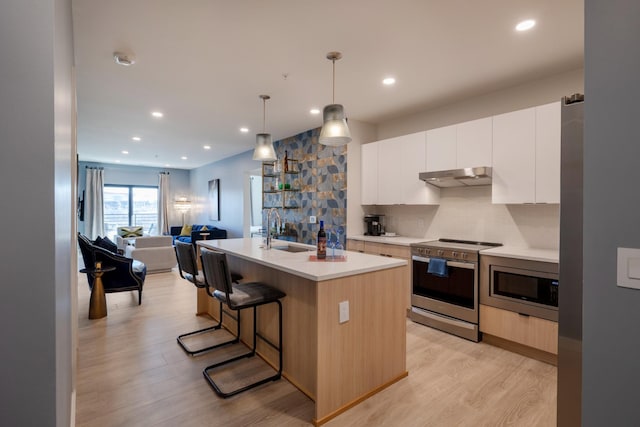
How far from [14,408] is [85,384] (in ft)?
6.94

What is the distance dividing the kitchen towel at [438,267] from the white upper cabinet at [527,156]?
850 millimetres

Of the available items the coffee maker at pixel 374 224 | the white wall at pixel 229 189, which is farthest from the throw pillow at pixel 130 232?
the coffee maker at pixel 374 224

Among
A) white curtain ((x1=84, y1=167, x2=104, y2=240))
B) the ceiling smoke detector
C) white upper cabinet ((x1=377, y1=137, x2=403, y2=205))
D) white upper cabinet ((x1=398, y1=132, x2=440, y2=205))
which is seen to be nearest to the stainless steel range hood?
white upper cabinet ((x1=398, y1=132, x2=440, y2=205))

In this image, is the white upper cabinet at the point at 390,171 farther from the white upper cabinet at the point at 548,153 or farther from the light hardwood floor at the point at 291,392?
the light hardwood floor at the point at 291,392

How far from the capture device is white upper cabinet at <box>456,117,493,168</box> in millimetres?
3312

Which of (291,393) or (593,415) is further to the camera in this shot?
(291,393)

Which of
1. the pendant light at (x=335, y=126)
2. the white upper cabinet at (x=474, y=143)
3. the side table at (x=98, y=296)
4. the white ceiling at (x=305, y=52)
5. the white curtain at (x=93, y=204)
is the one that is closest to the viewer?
the white ceiling at (x=305, y=52)

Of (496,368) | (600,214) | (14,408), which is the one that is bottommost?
(496,368)

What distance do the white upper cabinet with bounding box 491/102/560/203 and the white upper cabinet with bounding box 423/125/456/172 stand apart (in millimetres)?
472

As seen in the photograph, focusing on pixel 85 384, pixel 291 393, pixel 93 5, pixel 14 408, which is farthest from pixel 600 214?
pixel 85 384

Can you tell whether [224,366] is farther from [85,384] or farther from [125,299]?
[125,299]

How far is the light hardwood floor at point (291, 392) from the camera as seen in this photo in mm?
1971

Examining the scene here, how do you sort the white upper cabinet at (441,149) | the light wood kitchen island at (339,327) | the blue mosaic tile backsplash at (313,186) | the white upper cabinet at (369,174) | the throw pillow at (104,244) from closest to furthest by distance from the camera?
the light wood kitchen island at (339,327) < the white upper cabinet at (441,149) < the white upper cabinet at (369,174) < the blue mosaic tile backsplash at (313,186) < the throw pillow at (104,244)

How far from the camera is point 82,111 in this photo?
14.4 feet
